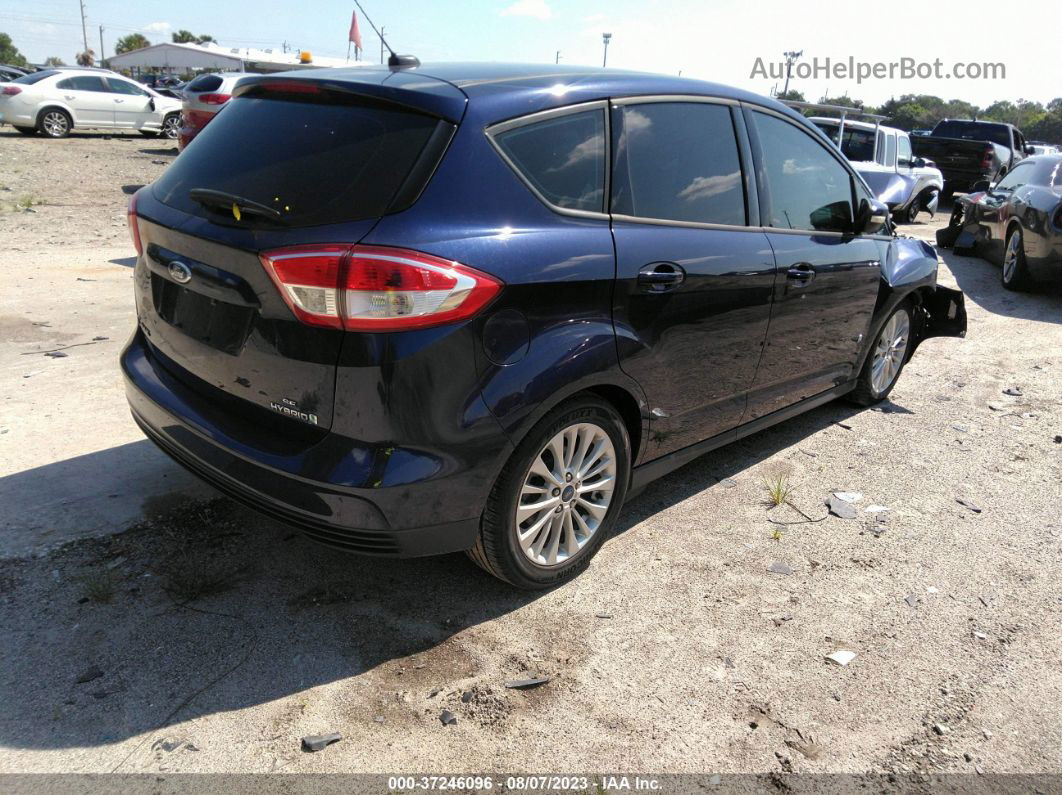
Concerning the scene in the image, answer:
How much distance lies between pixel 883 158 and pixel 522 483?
494 inches

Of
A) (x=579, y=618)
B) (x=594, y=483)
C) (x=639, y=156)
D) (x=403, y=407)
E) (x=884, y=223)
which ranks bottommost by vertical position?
(x=579, y=618)

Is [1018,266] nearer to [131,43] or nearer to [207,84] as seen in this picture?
[207,84]

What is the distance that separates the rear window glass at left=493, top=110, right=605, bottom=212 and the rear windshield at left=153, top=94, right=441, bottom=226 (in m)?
0.33

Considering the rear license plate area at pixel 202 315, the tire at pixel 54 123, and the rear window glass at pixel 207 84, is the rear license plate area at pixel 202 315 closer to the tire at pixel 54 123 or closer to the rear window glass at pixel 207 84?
the rear window glass at pixel 207 84

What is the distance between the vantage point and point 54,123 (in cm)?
2011

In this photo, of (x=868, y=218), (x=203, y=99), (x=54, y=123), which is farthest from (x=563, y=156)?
(x=54, y=123)

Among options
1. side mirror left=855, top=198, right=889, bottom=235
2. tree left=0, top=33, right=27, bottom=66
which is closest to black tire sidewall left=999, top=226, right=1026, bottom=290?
side mirror left=855, top=198, right=889, bottom=235

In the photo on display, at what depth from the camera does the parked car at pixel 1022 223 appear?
8.80 metres

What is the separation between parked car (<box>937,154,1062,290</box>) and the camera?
8.80 m

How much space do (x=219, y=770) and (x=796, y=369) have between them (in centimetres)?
329

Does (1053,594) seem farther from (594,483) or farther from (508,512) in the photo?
(508,512)

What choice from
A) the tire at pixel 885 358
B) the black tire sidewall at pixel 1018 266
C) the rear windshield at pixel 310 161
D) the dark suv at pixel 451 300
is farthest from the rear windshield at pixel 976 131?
the rear windshield at pixel 310 161

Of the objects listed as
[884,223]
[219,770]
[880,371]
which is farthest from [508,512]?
[880,371]

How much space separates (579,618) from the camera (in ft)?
10.3
